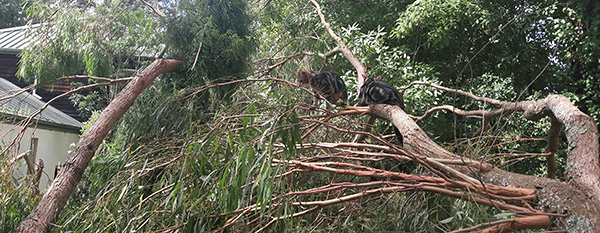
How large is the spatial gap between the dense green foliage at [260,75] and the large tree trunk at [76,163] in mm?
156

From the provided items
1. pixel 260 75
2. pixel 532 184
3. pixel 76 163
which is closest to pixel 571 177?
pixel 532 184

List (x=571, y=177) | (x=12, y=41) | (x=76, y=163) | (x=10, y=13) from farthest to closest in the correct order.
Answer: (x=10, y=13)
(x=12, y=41)
(x=76, y=163)
(x=571, y=177)

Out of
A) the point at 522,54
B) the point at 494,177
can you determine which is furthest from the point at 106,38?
the point at 522,54

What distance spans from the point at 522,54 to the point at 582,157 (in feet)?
14.6

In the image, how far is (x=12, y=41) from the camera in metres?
9.52

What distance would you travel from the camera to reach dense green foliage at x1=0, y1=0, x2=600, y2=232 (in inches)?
102

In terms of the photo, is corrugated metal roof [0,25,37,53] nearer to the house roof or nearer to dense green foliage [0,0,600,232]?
the house roof

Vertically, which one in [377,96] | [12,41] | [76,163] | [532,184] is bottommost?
[76,163]

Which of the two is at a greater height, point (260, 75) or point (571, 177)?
point (260, 75)

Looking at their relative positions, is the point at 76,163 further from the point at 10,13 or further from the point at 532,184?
the point at 10,13

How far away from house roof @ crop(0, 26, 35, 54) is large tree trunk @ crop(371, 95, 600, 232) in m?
8.76

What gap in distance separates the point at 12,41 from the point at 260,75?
23.8ft

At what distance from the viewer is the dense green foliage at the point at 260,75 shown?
2.59m

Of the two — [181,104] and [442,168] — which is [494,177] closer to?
[442,168]
